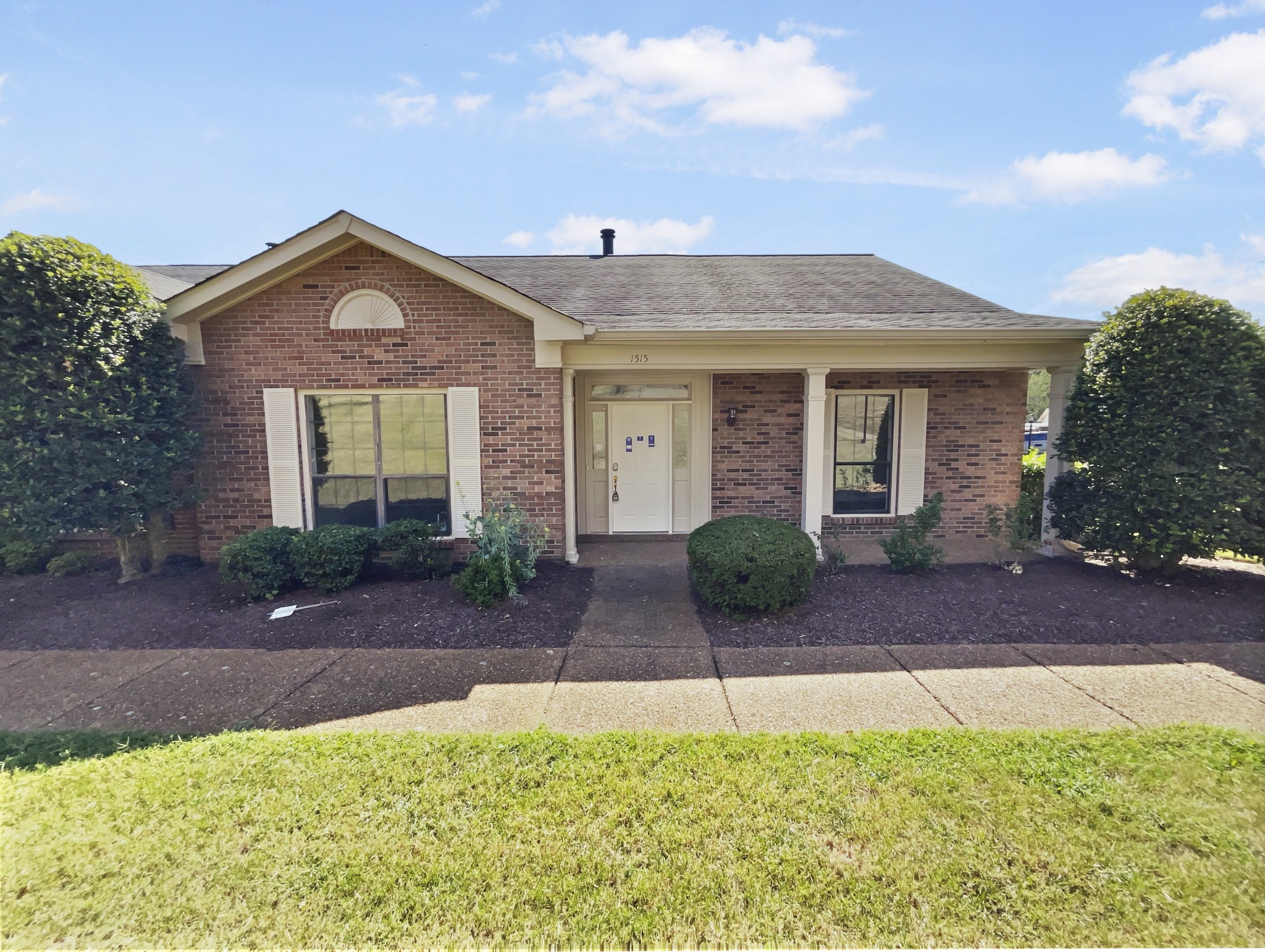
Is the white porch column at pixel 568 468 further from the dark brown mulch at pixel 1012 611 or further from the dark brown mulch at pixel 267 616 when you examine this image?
the dark brown mulch at pixel 1012 611

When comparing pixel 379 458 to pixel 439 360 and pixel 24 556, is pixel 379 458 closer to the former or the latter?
pixel 439 360

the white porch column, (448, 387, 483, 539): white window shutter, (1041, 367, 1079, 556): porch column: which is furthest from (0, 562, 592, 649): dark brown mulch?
(1041, 367, 1079, 556): porch column

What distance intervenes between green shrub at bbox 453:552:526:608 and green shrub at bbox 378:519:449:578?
0.78 m

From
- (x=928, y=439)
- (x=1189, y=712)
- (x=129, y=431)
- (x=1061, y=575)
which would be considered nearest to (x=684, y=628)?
(x=1189, y=712)

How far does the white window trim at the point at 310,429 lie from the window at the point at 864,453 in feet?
18.4

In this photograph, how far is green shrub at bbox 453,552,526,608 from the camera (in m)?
5.81

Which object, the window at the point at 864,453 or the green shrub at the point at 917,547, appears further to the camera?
the window at the point at 864,453


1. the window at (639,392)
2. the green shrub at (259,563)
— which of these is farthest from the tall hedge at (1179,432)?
the green shrub at (259,563)

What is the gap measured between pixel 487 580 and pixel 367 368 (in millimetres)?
3228

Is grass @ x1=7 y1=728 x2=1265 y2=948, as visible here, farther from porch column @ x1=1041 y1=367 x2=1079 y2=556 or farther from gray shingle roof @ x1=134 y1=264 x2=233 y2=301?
gray shingle roof @ x1=134 y1=264 x2=233 y2=301

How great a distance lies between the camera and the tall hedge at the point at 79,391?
561cm

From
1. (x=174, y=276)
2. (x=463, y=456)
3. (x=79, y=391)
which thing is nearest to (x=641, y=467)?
(x=463, y=456)

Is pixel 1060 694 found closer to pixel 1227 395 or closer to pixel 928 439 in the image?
pixel 1227 395

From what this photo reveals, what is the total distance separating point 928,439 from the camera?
8.71 m
